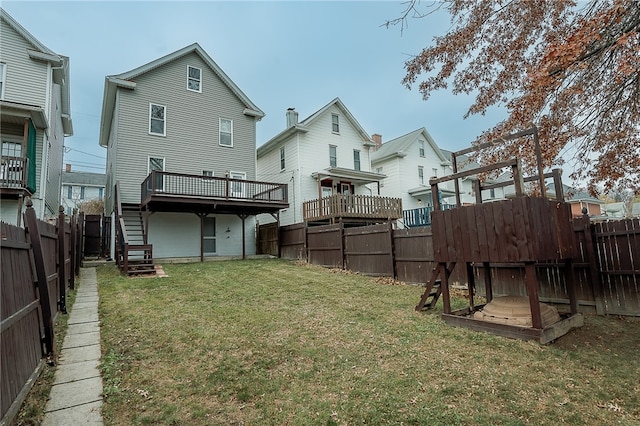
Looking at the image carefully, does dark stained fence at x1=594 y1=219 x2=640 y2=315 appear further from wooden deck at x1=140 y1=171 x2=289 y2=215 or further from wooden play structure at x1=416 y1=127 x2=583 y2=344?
wooden deck at x1=140 y1=171 x2=289 y2=215

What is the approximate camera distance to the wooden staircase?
1099cm

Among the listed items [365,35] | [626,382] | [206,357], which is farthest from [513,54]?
[206,357]

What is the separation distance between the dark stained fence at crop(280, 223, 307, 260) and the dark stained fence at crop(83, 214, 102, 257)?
9729 mm

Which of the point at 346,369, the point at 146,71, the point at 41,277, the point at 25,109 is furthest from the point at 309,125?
the point at 346,369

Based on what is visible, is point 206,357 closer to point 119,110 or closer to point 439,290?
point 439,290

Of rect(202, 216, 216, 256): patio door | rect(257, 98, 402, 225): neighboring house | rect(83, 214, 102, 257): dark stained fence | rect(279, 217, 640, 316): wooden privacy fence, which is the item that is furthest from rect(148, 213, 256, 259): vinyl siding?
rect(279, 217, 640, 316): wooden privacy fence

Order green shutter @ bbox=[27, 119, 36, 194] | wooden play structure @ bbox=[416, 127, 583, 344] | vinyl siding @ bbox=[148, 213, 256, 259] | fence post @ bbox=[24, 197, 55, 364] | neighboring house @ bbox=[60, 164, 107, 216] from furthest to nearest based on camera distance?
neighboring house @ bbox=[60, 164, 107, 216] < vinyl siding @ bbox=[148, 213, 256, 259] < green shutter @ bbox=[27, 119, 36, 194] < wooden play structure @ bbox=[416, 127, 583, 344] < fence post @ bbox=[24, 197, 55, 364]

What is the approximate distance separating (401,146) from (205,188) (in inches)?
627

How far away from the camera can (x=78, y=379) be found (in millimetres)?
3574

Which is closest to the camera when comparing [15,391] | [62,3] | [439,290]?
[15,391]

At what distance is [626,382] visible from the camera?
3566mm

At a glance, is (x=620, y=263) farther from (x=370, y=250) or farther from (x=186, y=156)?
(x=186, y=156)

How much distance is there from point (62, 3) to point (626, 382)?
15.2 meters

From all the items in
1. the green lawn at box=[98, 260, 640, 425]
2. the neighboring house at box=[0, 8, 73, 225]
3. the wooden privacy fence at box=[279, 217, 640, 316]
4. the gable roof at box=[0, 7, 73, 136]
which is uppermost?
the gable roof at box=[0, 7, 73, 136]
